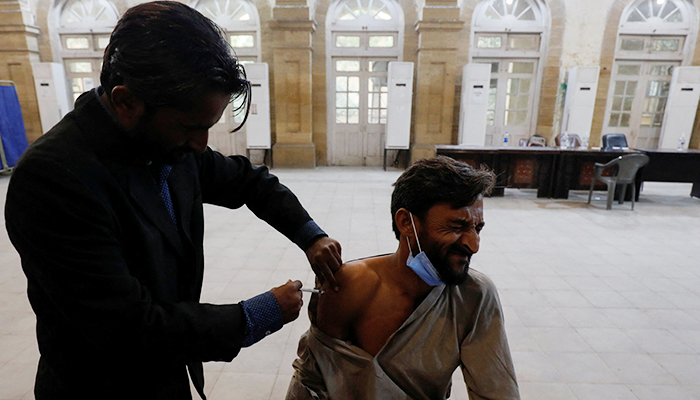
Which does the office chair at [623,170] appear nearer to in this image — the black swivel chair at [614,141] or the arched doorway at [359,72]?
the black swivel chair at [614,141]

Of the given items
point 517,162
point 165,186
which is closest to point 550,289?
point 165,186

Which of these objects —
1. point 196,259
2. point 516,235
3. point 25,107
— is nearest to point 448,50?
point 516,235

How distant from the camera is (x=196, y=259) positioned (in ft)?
3.89

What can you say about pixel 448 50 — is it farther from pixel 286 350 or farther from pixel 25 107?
pixel 25 107

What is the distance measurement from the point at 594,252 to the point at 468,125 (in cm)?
502

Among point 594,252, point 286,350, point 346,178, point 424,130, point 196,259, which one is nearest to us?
point 196,259

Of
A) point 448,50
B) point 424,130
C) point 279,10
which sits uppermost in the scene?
point 279,10

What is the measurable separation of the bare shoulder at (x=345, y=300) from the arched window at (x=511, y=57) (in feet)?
29.4

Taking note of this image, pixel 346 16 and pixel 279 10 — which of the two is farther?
pixel 346 16

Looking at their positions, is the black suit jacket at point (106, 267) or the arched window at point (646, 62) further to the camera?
the arched window at point (646, 62)

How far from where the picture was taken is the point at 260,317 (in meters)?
1.02

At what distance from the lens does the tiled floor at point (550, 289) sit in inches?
92.6

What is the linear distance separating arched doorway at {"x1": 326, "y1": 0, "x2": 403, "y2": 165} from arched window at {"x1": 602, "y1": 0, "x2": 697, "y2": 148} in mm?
4956

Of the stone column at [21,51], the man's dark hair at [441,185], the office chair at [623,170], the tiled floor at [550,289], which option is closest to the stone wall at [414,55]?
the stone column at [21,51]
